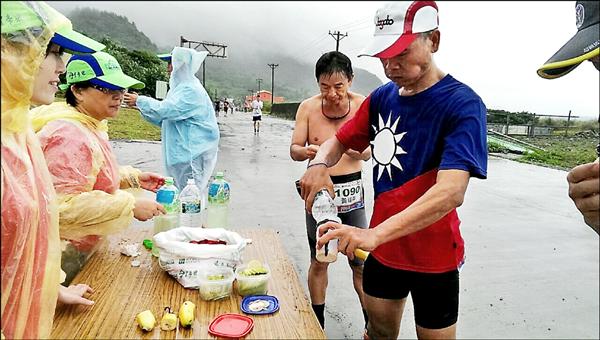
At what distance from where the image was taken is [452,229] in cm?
152

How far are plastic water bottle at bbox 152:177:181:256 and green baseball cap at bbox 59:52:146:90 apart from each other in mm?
478

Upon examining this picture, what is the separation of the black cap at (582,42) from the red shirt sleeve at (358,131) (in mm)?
819

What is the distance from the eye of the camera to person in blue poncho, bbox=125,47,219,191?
3508 mm

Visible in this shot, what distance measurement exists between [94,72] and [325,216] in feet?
3.73

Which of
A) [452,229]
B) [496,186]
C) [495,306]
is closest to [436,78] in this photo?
[452,229]

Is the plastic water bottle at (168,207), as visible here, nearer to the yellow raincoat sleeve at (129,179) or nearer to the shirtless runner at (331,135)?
the yellow raincoat sleeve at (129,179)

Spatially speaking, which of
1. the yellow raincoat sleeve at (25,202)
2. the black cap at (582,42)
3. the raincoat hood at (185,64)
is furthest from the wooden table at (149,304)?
the raincoat hood at (185,64)

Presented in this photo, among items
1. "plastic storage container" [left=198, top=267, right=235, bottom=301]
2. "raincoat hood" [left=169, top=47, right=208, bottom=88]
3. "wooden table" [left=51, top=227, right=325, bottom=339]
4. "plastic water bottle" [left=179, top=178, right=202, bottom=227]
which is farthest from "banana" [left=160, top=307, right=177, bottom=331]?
"raincoat hood" [left=169, top=47, right=208, bottom=88]

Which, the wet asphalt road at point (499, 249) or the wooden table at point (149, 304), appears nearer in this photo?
the wooden table at point (149, 304)

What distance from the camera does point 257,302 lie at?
1446mm

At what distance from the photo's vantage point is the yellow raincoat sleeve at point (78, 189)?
4.91 ft

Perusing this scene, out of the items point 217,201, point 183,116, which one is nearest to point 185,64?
point 183,116

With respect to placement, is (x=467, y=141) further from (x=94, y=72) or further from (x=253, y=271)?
(x=94, y=72)

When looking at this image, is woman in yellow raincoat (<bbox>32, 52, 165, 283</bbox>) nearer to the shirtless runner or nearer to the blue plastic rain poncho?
the shirtless runner
